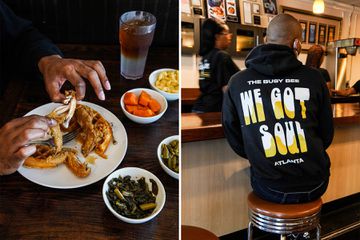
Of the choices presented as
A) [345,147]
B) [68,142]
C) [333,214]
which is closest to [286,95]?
[68,142]

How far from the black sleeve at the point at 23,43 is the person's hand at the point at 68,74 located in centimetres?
2

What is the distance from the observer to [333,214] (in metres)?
1.83

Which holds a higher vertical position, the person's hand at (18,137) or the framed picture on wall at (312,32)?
the framed picture on wall at (312,32)

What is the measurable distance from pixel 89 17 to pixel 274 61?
60 cm

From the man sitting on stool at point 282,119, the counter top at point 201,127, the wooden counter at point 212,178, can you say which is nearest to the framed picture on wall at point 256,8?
the wooden counter at point 212,178

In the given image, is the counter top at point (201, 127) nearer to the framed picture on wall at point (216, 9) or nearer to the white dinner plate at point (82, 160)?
the white dinner plate at point (82, 160)

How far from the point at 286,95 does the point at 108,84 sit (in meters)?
0.62

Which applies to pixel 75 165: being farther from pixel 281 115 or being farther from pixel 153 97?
pixel 281 115

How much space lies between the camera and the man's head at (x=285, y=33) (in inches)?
44.5

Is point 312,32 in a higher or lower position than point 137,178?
higher

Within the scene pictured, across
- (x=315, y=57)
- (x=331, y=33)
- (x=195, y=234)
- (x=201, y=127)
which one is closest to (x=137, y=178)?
(x=195, y=234)

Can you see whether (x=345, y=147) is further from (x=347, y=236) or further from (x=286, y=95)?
(x=286, y=95)

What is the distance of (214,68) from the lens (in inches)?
57.0

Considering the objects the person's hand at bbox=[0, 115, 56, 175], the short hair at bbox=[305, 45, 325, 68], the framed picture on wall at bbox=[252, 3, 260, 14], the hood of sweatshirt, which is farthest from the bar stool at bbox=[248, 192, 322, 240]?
the framed picture on wall at bbox=[252, 3, 260, 14]
